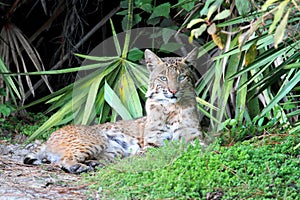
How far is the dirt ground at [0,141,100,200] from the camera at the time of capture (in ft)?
16.2

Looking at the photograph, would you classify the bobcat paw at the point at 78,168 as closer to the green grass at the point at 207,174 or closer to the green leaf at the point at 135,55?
the green grass at the point at 207,174

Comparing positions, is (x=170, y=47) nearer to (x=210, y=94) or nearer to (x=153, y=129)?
(x=210, y=94)

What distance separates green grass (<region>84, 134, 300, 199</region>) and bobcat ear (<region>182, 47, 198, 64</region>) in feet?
3.96

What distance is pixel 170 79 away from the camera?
252 inches

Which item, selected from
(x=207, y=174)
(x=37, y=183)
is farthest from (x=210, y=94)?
(x=37, y=183)

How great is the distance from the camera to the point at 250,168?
496 centimetres

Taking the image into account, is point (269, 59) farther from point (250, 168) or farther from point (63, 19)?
point (63, 19)

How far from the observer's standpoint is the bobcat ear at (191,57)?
6.64m

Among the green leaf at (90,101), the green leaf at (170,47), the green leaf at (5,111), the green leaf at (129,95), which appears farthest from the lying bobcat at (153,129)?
the green leaf at (5,111)

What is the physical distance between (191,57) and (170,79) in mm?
421

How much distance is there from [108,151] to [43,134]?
1.52 metres

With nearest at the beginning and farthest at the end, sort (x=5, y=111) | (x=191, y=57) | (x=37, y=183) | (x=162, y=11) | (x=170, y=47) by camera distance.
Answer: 1. (x=37, y=183)
2. (x=191, y=57)
3. (x=162, y=11)
4. (x=5, y=111)
5. (x=170, y=47)

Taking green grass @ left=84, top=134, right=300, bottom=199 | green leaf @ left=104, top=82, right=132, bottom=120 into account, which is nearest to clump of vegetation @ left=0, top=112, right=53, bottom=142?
green leaf @ left=104, top=82, right=132, bottom=120

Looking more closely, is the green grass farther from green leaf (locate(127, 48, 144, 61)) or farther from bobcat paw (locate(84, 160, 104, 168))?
green leaf (locate(127, 48, 144, 61))
